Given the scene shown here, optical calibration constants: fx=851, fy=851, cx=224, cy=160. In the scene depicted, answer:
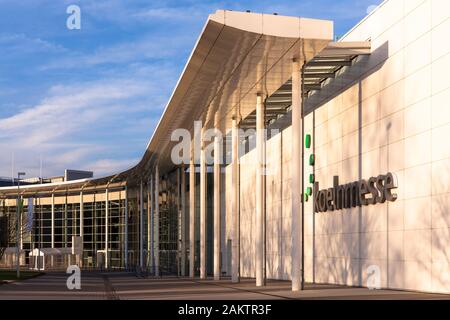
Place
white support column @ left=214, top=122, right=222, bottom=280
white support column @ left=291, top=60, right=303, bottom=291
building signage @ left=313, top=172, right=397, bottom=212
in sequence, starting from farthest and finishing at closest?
white support column @ left=214, top=122, right=222, bottom=280, white support column @ left=291, top=60, right=303, bottom=291, building signage @ left=313, top=172, right=397, bottom=212

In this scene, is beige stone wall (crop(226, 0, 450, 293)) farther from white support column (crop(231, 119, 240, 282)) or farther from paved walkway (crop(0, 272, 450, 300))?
white support column (crop(231, 119, 240, 282))

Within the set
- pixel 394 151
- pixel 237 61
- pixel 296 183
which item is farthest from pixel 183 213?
pixel 394 151

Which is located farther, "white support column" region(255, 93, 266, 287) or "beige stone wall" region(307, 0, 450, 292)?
"white support column" region(255, 93, 266, 287)

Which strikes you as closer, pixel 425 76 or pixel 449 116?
pixel 449 116

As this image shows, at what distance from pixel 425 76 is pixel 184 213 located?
126 ft

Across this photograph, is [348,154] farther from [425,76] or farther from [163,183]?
[163,183]

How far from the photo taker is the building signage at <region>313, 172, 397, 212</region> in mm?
29323

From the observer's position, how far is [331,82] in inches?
1410

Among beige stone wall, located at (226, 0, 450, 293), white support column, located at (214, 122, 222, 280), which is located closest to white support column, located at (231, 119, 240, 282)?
white support column, located at (214, 122, 222, 280)

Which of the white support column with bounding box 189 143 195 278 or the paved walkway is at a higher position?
the white support column with bounding box 189 143 195 278

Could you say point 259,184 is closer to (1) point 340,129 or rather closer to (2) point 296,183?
(1) point 340,129

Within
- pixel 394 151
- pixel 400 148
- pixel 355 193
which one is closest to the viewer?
pixel 400 148

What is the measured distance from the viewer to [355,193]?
107 ft
